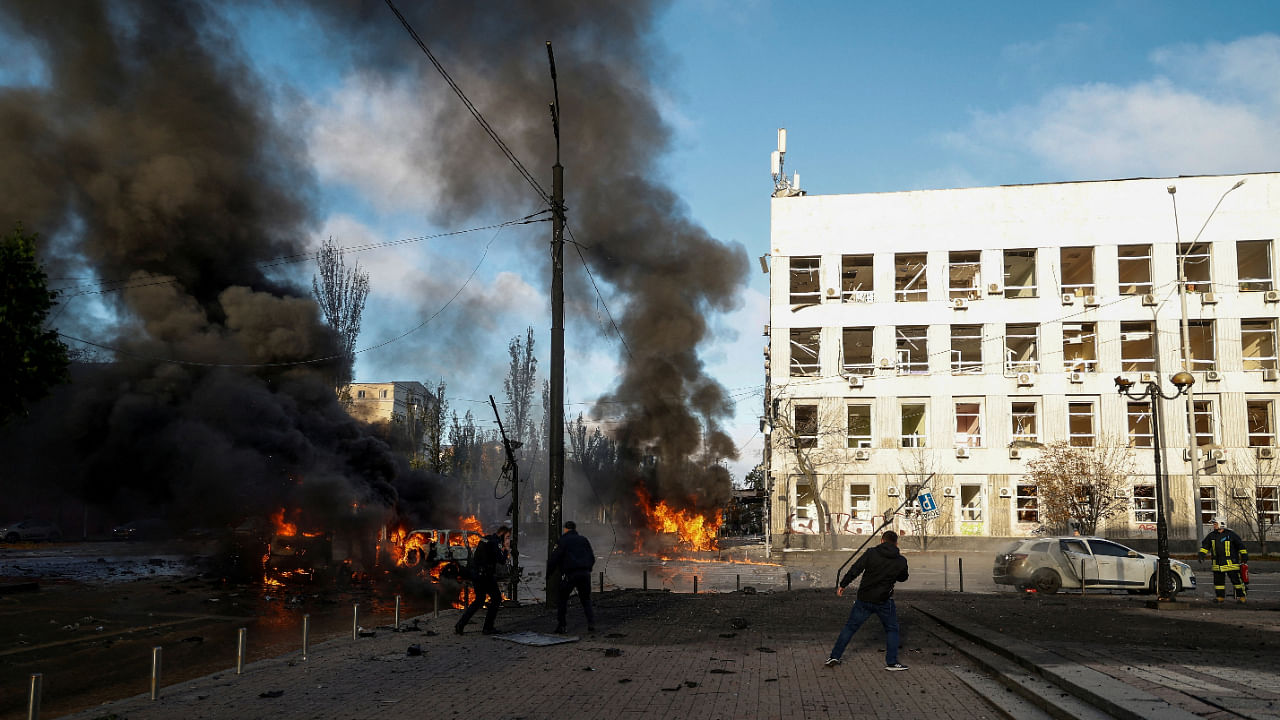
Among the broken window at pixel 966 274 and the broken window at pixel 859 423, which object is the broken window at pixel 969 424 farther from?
the broken window at pixel 966 274

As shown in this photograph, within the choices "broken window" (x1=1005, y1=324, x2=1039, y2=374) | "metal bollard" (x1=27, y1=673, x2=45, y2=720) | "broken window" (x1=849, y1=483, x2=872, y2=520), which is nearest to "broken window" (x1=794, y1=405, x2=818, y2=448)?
"broken window" (x1=849, y1=483, x2=872, y2=520)

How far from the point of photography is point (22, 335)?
17.4 metres

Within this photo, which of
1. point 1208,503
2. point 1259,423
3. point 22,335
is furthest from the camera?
point 1259,423

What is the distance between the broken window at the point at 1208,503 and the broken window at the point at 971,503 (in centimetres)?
877

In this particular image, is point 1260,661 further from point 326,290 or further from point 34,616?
point 326,290

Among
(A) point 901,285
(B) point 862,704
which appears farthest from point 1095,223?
(B) point 862,704

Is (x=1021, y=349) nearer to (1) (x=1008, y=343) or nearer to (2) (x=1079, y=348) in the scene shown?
(1) (x=1008, y=343)

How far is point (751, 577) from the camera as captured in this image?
27797mm

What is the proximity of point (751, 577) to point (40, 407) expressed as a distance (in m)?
23.2

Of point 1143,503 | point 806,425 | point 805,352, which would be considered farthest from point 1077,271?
point 806,425

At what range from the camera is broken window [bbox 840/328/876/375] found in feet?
127

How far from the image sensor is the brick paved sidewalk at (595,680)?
691 centimetres

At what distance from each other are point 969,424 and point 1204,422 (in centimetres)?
966

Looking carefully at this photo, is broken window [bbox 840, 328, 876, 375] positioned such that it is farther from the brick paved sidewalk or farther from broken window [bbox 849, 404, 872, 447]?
the brick paved sidewalk
